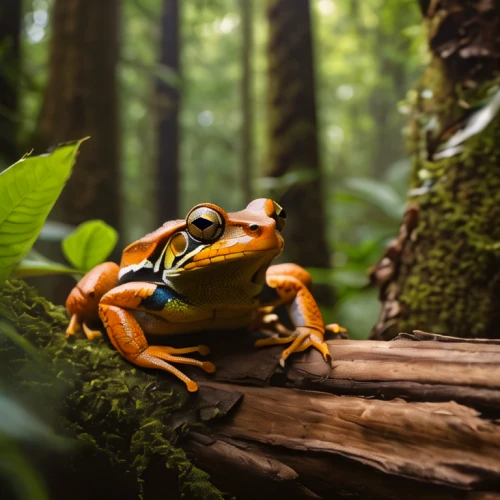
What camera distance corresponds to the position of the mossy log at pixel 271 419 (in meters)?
1.13

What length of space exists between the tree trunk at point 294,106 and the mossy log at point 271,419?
2.67 m

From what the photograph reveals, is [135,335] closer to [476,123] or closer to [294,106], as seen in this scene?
[476,123]

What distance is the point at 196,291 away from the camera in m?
1.66

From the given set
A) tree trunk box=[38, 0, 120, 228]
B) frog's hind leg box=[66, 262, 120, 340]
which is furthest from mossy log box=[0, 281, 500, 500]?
tree trunk box=[38, 0, 120, 228]

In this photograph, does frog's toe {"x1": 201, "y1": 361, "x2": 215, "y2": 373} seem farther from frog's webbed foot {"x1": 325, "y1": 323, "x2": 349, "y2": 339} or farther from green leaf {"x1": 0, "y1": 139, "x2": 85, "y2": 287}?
green leaf {"x1": 0, "y1": 139, "x2": 85, "y2": 287}

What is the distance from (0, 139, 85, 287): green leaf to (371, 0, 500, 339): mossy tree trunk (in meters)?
1.55

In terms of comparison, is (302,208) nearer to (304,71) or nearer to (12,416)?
(304,71)

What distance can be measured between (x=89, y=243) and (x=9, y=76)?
1.83m

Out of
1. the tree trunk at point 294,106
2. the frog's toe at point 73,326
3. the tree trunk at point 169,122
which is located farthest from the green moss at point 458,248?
the tree trunk at point 169,122

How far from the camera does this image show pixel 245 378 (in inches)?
60.5

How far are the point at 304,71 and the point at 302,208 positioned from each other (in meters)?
1.25

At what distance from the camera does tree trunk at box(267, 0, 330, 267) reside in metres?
4.15

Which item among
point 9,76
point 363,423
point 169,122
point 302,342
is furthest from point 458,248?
point 169,122

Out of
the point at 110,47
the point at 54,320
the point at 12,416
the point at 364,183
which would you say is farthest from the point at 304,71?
the point at 12,416
